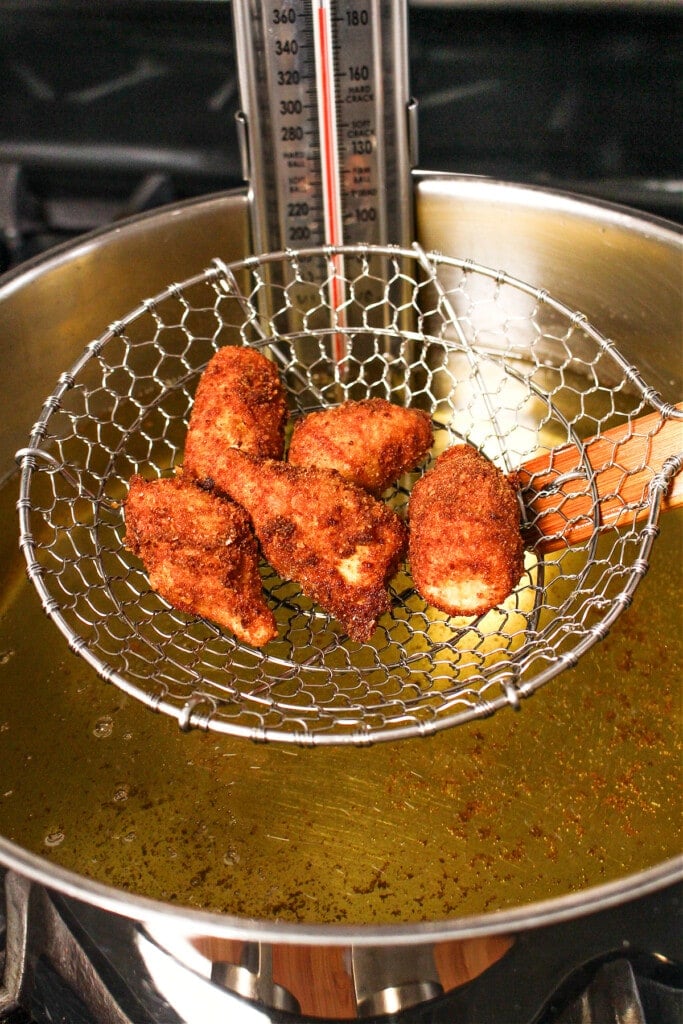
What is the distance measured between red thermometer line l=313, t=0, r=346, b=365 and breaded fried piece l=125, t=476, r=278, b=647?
31 centimetres

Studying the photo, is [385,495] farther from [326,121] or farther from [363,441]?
[326,121]

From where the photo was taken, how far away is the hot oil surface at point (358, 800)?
864 millimetres

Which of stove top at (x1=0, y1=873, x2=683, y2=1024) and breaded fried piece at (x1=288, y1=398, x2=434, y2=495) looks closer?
stove top at (x1=0, y1=873, x2=683, y2=1024)

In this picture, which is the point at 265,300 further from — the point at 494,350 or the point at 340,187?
the point at 494,350

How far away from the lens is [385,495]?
3.85ft

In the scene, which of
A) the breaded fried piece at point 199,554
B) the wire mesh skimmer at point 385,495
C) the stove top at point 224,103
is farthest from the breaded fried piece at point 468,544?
the stove top at point 224,103

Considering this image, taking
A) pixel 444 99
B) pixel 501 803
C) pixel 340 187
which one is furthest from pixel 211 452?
pixel 444 99

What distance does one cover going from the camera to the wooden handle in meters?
0.94

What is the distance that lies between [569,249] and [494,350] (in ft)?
0.61

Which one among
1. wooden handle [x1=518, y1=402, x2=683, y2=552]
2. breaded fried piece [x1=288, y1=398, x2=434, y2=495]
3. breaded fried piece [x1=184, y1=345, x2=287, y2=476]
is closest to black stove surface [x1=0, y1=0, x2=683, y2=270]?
breaded fried piece [x1=184, y1=345, x2=287, y2=476]

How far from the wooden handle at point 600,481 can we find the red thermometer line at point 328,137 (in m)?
0.31

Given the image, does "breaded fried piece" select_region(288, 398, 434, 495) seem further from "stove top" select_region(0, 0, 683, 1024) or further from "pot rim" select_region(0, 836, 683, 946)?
"stove top" select_region(0, 0, 683, 1024)

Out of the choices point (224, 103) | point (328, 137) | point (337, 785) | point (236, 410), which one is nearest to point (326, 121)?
point (328, 137)

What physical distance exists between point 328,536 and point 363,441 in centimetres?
15
